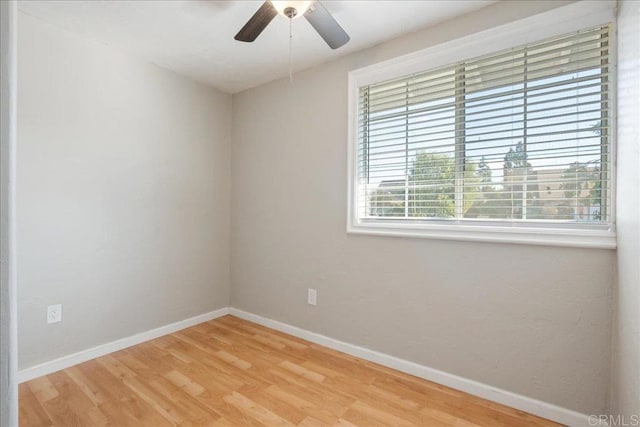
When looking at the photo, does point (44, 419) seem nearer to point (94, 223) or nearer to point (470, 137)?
point (94, 223)

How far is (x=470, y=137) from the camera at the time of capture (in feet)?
6.10

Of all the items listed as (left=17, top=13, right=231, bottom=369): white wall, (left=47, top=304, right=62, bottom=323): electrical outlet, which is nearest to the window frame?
(left=17, top=13, right=231, bottom=369): white wall

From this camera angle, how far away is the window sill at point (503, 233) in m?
1.47

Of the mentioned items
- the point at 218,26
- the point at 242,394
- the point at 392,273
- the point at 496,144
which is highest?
the point at 218,26

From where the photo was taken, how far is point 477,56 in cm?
182

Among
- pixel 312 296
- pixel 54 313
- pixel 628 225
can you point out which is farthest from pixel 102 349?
pixel 628 225

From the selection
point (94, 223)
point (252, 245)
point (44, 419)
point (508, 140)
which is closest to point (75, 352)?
point (44, 419)

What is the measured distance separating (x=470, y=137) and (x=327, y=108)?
3.67ft

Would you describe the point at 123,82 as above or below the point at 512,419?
above

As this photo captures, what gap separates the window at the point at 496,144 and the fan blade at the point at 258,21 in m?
0.96

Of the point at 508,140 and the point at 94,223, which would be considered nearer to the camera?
the point at 508,140

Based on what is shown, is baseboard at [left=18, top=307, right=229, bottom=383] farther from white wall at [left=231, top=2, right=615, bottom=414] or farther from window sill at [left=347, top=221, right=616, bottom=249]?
window sill at [left=347, top=221, right=616, bottom=249]

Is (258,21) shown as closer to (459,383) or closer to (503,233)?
(503,233)

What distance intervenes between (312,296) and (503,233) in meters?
1.50
